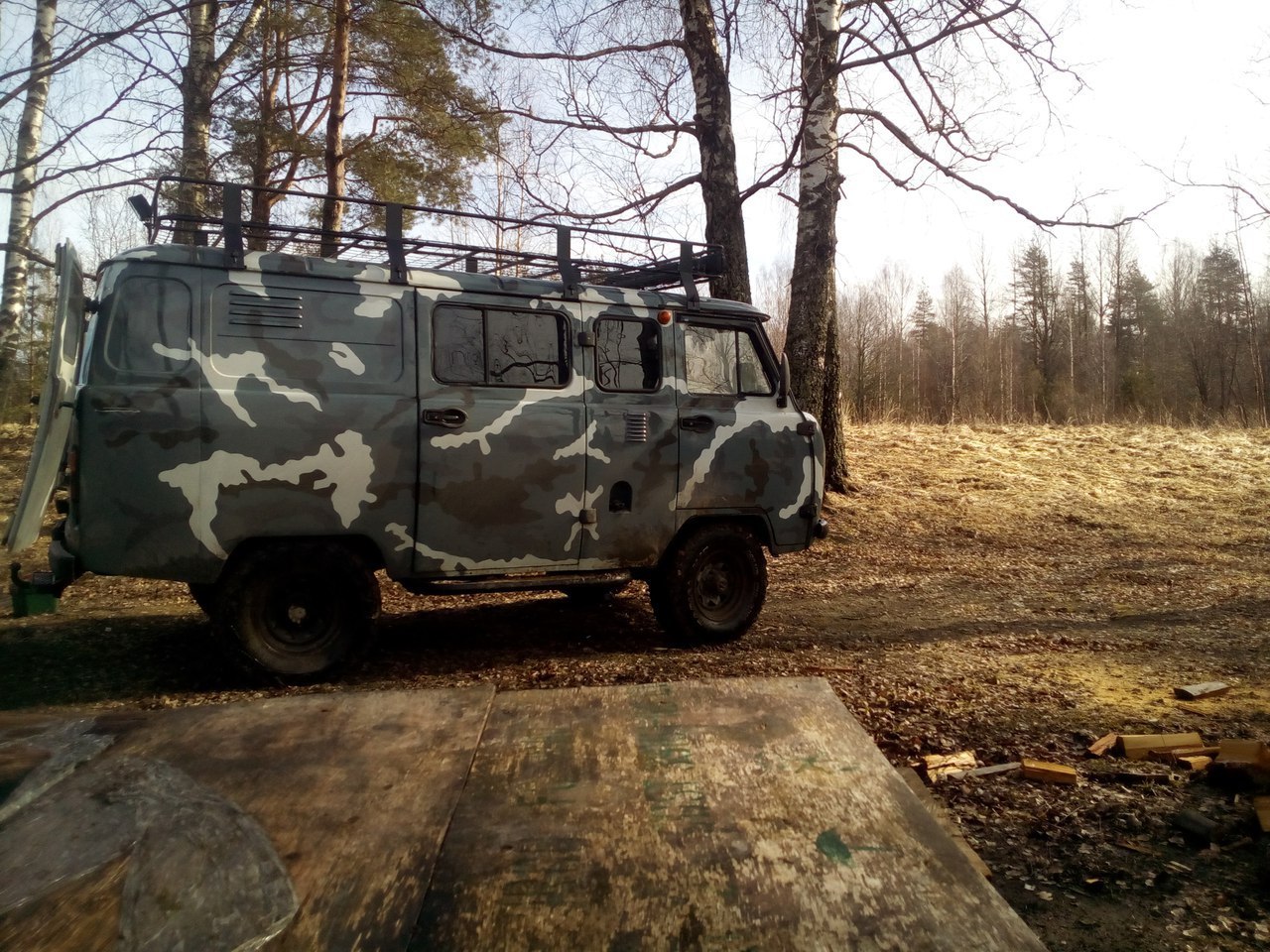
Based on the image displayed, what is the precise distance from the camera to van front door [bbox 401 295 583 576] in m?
5.04

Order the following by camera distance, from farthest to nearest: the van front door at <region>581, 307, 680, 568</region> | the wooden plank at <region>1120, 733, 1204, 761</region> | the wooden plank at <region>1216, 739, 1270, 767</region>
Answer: the van front door at <region>581, 307, 680, 568</region>, the wooden plank at <region>1120, 733, 1204, 761</region>, the wooden plank at <region>1216, 739, 1270, 767</region>

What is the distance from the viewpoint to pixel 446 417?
16.5 ft

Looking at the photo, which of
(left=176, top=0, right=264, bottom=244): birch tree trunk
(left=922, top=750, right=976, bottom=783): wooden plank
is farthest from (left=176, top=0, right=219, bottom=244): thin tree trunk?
(left=922, top=750, right=976, bottom=783): wooden plank

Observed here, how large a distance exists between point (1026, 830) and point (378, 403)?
3802 millimetres

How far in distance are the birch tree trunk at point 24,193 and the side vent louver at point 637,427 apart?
8407mm

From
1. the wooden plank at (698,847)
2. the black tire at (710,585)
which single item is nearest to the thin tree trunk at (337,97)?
the black tire at (710,585)

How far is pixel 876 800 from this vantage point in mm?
1429

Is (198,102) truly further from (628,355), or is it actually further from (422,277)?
(628,355)

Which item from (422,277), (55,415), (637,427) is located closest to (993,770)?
(637,427)

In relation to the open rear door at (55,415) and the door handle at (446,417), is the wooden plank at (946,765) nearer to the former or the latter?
the door handle at (446,417)

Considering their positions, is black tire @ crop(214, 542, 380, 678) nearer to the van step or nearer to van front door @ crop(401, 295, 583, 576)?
the van step

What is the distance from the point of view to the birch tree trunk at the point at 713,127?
996cm

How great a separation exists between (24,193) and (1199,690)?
1383 centimetres

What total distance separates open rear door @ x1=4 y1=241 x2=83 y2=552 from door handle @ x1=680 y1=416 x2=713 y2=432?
3478mm
